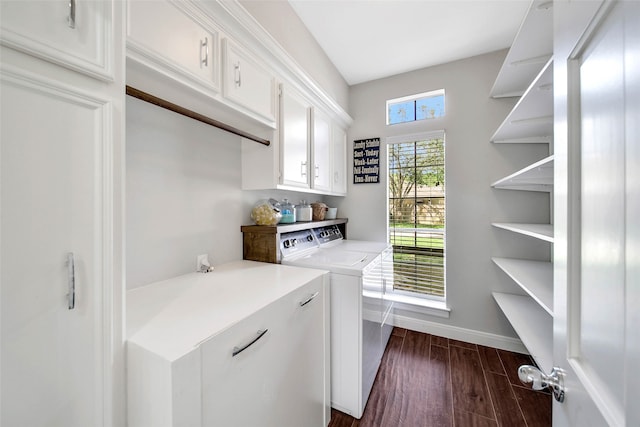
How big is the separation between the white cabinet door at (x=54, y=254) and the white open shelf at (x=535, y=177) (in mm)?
1591

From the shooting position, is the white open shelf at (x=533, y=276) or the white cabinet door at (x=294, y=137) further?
the white cabinet door at (x=294, y=137)

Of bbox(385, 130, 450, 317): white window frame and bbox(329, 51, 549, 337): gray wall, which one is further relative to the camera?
bbox(385, 130, 450, 317): white window frame

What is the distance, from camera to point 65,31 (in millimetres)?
598

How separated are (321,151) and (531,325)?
213 centimetres

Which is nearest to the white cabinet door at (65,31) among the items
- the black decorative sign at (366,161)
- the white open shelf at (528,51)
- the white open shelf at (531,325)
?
the white open shelf at (528,51)

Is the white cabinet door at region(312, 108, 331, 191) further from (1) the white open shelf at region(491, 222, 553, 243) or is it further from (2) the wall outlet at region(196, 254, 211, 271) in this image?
(1) the white open shelf at region(491, 222, 553, 243)

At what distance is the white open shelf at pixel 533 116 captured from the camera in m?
1.16

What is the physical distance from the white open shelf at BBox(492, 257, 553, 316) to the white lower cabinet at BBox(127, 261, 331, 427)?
116cm

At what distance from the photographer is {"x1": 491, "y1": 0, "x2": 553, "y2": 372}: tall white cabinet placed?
1230mm

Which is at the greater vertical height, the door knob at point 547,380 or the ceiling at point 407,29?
the ceiling at point 407,29

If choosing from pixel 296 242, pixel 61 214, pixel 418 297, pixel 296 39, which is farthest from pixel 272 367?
pixel 296 39

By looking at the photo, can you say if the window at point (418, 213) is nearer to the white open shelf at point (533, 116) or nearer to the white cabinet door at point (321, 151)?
the white open shelf at point (533, 116)

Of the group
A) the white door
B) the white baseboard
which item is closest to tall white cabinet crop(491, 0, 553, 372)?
the white baseboard

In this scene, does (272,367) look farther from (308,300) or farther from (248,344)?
(308,300)
